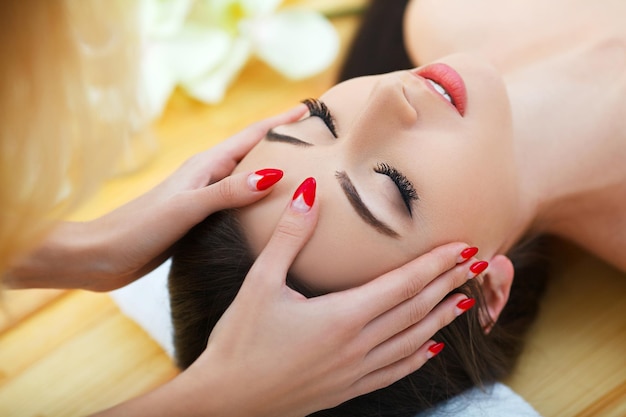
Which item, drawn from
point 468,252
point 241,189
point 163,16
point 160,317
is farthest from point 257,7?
point 468,252

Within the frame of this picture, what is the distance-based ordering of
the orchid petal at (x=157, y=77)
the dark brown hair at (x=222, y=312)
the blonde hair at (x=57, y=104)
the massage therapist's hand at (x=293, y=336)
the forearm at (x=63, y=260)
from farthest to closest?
the orchid petal at (x=157, y=77) → the forearm at (x=63, y=260) → the dark brown hair at (x=222, y=312) → the massage therapist's hand at (x=293, y=336) → the blonde hair at (x=57, y=104)

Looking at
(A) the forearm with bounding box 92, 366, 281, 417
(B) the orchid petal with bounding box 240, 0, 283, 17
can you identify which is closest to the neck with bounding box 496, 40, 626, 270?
(A) the forearm with bounding box 92, 366, 281, 417

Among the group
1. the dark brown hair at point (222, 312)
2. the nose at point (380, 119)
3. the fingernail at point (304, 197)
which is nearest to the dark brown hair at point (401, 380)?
the dark brown hair at point (222, 312)

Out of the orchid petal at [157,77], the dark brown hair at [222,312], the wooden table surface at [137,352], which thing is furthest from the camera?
the orchid petal at [157,77]

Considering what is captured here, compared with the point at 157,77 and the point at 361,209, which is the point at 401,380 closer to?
the point at 361,209

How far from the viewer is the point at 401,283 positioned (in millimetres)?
990

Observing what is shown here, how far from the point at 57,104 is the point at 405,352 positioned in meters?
0.58

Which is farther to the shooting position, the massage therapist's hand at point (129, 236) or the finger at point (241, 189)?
the massage therapist's hand at point (129, 236)

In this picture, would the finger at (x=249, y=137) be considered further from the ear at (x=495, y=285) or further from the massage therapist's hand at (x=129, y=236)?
the ear at (x=495, y=285)

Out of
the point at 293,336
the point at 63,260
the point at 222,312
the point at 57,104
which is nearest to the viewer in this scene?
the point at 57,104

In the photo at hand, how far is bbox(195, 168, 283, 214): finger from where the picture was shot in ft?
3.41

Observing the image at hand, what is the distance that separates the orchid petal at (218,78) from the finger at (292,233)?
975 millimetres

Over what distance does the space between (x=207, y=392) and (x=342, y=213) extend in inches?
12.0

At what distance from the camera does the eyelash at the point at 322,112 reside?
1126 mm
